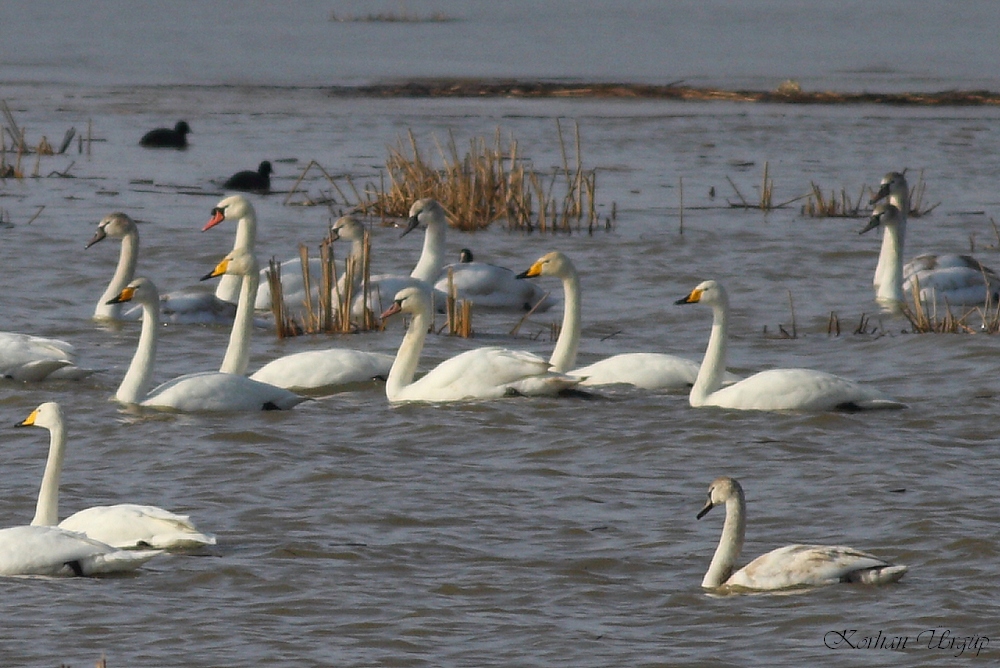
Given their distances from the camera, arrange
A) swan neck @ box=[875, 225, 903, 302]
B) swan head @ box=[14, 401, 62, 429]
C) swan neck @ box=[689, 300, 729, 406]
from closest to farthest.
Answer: swan head @ box=[14, 401, 62, 429] → swan neck @ box=[689, 300, 729, 406] → swan neck @ box=[875, 225, 903, 302]

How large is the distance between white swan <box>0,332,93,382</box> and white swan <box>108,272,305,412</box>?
43 cm


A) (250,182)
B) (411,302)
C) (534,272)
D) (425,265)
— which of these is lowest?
(425,265)

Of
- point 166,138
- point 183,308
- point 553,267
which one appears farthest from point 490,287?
point 166,138

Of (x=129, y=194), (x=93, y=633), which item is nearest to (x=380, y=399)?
(x=93, y=633)

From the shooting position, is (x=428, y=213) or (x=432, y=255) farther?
(x=428, y=213)

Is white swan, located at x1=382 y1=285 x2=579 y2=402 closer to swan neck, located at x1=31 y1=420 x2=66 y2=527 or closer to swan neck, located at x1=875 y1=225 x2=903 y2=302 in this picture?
swan neck, located at x1=31 y1=420 x2=66 y2=527

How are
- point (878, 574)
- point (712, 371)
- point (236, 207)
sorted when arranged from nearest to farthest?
1. point (878, 574)
2. point (712, 371)
3. point (236, 207)

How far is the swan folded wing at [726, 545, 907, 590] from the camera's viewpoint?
20.8 feet

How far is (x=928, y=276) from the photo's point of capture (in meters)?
13.9

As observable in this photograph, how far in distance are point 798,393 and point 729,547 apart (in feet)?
9.47

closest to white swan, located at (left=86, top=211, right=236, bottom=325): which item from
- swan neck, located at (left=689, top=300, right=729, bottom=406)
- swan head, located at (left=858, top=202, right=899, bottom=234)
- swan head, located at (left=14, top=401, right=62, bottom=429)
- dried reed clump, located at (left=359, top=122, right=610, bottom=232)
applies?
dried reed clump, located at (left=359, top=122, right=610, bottom=232)

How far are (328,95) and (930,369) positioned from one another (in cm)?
2107

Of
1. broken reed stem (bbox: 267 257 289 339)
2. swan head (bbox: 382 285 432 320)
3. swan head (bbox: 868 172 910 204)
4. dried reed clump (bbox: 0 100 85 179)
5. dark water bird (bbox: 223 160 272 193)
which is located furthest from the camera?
dried reed clump (bbox: 0 100 85 179)

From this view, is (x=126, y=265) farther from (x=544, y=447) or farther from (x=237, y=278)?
(x=544, y=447)
